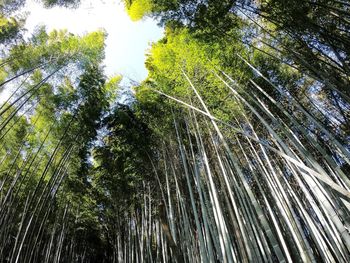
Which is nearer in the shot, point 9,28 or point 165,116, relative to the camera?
point 165,116

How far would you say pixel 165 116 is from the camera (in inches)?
219

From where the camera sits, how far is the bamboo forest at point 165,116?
169 inches

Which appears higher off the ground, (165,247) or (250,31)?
(250,31)

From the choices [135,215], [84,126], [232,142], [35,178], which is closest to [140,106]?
[84,126]

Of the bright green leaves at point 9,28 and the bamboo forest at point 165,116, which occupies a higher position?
the bright green leaves at point 9,28

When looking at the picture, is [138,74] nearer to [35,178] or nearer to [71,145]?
[71,145]

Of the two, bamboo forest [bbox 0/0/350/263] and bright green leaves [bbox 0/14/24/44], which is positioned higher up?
bright green leaves [bbox 0/14/24/44]

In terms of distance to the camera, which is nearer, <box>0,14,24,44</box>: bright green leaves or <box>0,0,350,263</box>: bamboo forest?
<box>0,0,350,263</box>: bamboo forest

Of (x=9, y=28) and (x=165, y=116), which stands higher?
(x=9, y=28)

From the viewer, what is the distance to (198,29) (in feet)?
14.2

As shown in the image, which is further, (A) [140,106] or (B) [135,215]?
(B) [135,215]

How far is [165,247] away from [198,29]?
11.7 feet

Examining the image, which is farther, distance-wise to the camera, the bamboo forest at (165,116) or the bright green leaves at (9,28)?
the bright green leaves at (9,28)

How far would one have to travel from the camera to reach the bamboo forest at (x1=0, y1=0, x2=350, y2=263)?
4297mm
